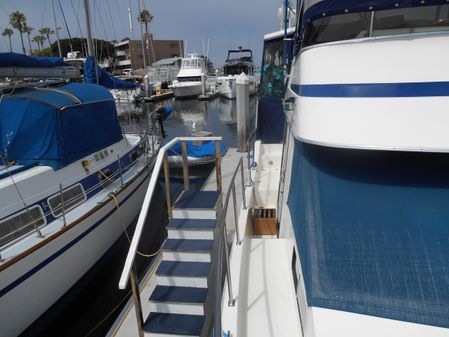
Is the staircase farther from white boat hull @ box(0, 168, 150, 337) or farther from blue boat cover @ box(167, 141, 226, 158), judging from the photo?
blue boat cover @ box(167, 141, 226, 158)

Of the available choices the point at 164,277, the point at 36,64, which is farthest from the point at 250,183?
the point at 36,64

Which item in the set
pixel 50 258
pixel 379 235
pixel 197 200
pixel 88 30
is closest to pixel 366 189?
pixel 379 235

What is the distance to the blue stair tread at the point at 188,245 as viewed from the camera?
16.3 ft

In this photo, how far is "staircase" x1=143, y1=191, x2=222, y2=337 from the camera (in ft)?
14.6

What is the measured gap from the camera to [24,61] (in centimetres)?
771

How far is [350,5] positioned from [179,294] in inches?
161

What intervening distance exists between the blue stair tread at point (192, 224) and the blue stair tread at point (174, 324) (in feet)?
4.22

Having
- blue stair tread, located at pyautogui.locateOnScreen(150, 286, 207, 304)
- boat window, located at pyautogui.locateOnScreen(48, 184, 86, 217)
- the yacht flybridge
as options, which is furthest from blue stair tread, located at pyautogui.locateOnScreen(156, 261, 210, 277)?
boat window, located at pyautogui.locateOnScreen(48, 184, 86, 217)

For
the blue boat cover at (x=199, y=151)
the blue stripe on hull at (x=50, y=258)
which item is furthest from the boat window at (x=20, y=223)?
the blue boat cover at (x=199, y=151)

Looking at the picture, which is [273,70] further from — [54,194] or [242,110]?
[54,194]

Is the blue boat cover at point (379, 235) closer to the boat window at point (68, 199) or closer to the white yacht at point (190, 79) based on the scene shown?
the boat window at point (68, 199)

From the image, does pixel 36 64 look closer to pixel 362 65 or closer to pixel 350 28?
pixel 350 28

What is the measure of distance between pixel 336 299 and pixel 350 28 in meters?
2.63

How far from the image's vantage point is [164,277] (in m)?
4.82
